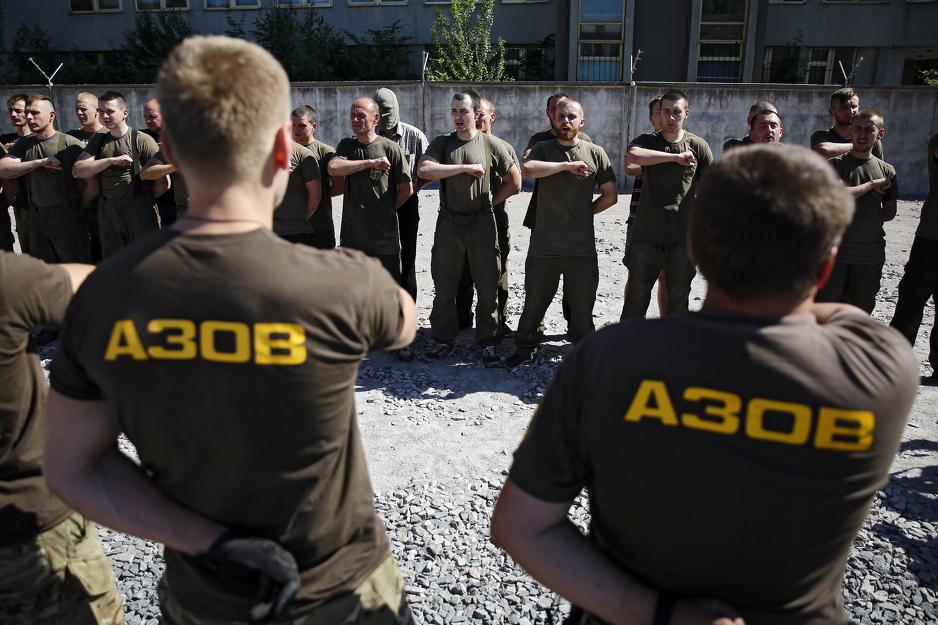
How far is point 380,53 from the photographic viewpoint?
20.3 m

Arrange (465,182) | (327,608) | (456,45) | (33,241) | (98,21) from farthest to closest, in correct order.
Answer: (98,21) < (456,45) < (33,241) < (465,182) < (327,608)

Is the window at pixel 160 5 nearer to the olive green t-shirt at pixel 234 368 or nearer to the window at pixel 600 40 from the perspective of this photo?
the window at pixel 600 40

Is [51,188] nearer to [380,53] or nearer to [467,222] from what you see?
[467,222]

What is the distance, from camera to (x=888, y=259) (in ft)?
27.7

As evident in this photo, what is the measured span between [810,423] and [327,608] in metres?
1.09

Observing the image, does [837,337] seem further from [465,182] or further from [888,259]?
[888,259]

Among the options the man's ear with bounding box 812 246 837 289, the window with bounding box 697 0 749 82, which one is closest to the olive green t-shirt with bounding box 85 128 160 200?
the man's ear with bounding box 812 246 837 289

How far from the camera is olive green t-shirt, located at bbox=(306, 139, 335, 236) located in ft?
20.1

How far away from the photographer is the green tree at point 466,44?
18703 millimetres

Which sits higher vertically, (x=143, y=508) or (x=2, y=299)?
(x=2, y=299)

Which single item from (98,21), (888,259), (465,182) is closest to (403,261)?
(465,182)

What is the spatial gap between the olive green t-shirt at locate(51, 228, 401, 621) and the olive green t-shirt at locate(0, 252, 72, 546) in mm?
439

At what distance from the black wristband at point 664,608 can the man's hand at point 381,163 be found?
477 cm

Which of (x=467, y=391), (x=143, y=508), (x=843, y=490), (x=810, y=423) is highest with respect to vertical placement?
(x=810, y=423)
